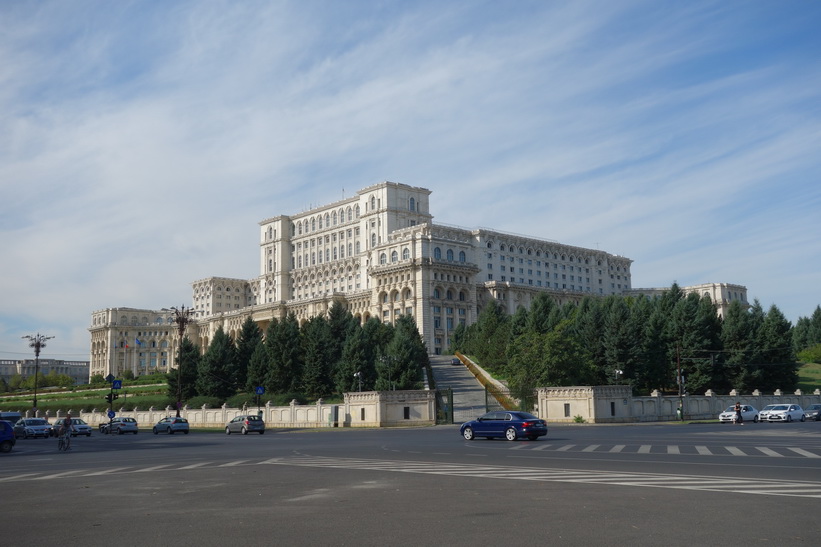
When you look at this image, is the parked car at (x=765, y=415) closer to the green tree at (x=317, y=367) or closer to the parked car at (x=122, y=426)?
the green tree at (x=317, y=367)

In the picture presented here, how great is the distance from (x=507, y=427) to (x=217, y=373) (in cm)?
6166

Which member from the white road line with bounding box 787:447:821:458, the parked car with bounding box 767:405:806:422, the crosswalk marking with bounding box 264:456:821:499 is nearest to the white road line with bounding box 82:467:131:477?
the crosswalk marking with bounding box 264:456:821:499

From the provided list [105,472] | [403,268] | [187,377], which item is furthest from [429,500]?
[403,268]

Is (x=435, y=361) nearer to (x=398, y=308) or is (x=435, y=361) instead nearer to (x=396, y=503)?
(x=398, y=308)

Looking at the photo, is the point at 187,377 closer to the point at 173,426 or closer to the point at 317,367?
the point at 317,367

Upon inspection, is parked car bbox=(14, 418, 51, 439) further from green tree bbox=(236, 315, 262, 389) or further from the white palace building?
the white palace building

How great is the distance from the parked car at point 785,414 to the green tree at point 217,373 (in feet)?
189

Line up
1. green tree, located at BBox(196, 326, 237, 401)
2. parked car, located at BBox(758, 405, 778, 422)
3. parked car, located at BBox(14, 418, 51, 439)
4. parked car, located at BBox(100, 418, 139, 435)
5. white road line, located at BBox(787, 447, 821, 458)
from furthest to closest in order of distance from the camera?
green tree, located at BBox(196, 326, 237, 401), parked car, located at BBox(100, 418, 139, 435), parked car, located at BBox(14, 418, 51, 439), parked car, located at BBox(758, 405, 778, 422), white road line, located at BBox(787, 447, 821, 458)

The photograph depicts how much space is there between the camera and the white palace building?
139500mm

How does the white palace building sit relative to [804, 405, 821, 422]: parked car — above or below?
above

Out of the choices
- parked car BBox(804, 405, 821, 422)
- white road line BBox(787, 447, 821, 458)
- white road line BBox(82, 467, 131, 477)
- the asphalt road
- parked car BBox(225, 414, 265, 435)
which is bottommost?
parked car BBox(804, 405, 821, 422)

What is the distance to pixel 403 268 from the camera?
13950 cm

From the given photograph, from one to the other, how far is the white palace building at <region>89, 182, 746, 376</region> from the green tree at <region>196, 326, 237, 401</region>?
4915cm

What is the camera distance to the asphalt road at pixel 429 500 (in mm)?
10555
